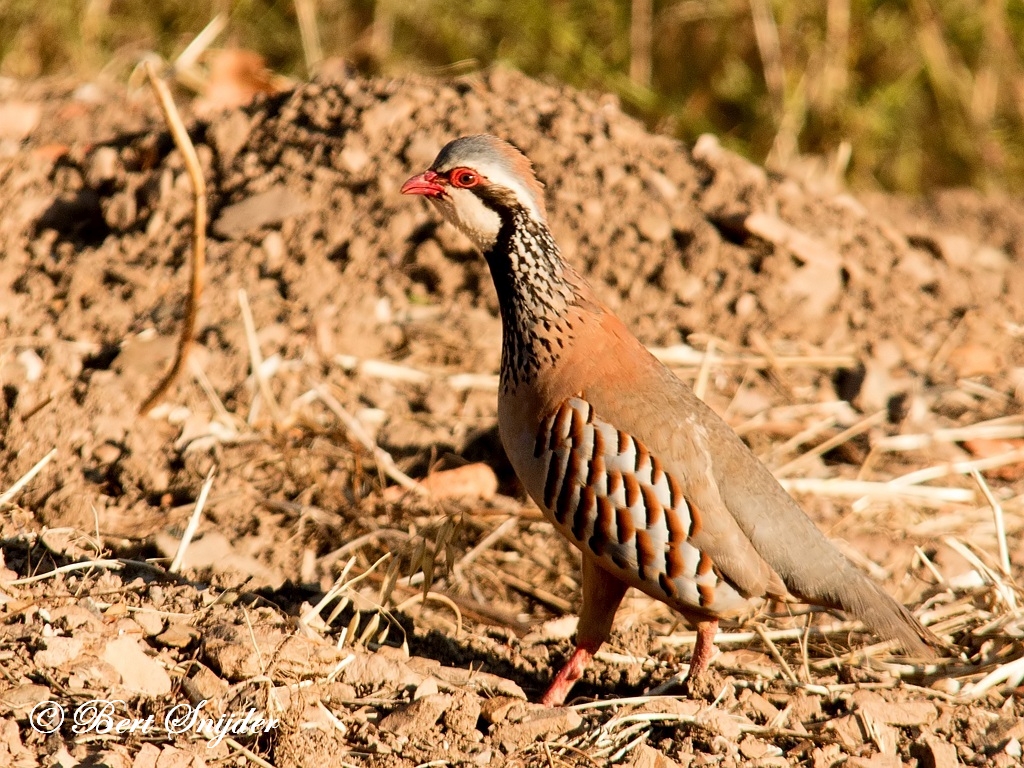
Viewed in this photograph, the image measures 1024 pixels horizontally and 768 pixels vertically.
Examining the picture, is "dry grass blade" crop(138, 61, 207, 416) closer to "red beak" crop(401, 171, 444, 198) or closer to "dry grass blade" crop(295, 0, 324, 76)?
"red beak" crop(401, 171, 444, 198)

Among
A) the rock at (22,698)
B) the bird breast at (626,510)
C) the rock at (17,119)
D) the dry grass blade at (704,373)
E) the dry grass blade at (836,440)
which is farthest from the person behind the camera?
the rock at (17,119)

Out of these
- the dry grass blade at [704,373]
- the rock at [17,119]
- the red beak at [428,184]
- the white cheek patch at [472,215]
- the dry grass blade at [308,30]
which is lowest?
the dry grass blade at [704,373]

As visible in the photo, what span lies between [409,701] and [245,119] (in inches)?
144

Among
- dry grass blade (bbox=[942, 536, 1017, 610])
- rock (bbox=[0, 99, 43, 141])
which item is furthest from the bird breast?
rock (bbox=[0, 99, 43, 141])

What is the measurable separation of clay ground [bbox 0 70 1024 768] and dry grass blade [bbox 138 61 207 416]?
29cm

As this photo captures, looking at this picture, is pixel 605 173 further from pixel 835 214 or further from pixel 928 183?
pixel 928 183

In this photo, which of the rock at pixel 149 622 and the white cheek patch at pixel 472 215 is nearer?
the rock at pixel 149 622

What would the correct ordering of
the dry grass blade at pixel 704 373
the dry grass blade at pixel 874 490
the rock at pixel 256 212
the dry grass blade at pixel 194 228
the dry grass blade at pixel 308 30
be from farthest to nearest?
1. the dry grass blade at pixel 308 30
2. the rock at pixel 256 212
3. the dry grass blade at pixel 704 373
4. the dry grass blade at pixel 874 490
5. the dry grass blade at pixel 194 228

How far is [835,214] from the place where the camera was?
674 cm

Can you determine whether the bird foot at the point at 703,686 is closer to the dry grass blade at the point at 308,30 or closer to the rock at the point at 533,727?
the rock at the point at 533,727

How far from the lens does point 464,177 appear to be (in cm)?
417

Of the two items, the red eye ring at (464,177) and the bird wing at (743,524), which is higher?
the red eye ring at (464,177)

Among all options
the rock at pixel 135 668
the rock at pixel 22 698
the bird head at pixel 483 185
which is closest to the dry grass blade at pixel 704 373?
the bird head at pixel 483 185

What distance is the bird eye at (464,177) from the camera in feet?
13.6
